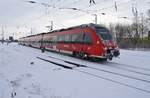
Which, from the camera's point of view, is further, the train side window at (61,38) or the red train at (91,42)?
the train side window at (61,38)

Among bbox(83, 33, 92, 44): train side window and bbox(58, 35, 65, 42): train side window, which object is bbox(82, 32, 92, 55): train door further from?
bbox(58, 35, 65, 42): train side window

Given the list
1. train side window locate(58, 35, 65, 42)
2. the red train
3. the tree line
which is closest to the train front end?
the red train

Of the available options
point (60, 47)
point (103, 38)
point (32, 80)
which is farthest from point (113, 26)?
point (32, 80)

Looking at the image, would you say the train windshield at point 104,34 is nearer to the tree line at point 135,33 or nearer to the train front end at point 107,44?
the train front end at point 107,44

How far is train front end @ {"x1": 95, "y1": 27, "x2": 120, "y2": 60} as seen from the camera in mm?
20250

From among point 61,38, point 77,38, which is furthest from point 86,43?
point 61,38

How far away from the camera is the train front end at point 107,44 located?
2025 cm

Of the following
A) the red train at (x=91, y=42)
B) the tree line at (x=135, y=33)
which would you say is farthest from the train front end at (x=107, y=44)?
the tree line at (x=135, y=33)

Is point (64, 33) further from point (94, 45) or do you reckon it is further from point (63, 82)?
point (63, 82)

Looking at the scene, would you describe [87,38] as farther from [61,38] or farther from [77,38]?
[61,38]

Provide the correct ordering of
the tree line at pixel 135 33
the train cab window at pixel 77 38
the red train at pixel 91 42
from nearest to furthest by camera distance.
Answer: the red train at pixel 91 42
the train cab window at pixel 77 38
the tree line at pixel 135 33

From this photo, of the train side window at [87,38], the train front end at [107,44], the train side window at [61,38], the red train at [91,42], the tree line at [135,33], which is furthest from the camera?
the tree line at [135,33]

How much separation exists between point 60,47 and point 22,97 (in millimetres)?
21896

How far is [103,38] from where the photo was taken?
20.9 m
